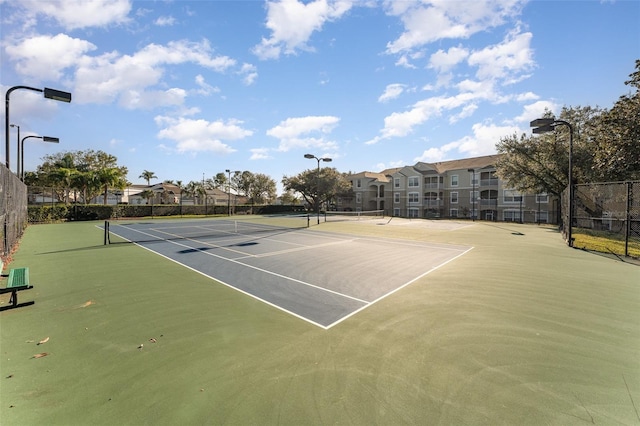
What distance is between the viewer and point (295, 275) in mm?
8641

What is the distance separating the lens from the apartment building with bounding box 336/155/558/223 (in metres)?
43.2

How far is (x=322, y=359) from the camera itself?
3.98m

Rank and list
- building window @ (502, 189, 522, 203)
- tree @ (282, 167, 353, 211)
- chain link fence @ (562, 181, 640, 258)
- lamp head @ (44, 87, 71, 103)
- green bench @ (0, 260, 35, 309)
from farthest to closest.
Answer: tree @ (282, 167, 353, 211)
building window @ (502, 189, 522, 203)
chain link fence @ (562, 181, 640, 258)
lamp head @ (44, 87, 71, 103)
green bench @ (0, 260, 35, 309)

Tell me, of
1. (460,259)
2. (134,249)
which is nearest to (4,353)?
(134,249)

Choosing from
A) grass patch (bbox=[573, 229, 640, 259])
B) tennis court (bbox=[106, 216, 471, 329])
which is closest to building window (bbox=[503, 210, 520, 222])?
grass patch (bbox=[573, 229, 640, 259])

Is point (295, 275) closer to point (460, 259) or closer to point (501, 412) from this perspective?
point (501, 412)

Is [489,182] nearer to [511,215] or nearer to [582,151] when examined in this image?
[511,215]

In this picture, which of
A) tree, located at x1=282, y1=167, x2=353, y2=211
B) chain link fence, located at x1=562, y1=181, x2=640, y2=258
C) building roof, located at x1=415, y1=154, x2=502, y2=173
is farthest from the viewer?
tree, located at x1=282, y1=167, x2=353, y2=211

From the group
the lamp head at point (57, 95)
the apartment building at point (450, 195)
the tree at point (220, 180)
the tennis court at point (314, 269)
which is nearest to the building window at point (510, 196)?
the apartment building at point (450, 195)

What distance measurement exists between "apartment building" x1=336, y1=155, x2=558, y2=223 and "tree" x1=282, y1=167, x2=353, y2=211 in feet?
17.6

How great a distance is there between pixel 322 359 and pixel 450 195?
2190 inches

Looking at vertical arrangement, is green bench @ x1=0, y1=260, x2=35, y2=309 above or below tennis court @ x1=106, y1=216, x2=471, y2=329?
above

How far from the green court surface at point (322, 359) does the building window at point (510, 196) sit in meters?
43.7

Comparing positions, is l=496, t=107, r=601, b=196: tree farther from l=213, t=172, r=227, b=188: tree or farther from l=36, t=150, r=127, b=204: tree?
l=213, t=172, r=227, b=188: tree
